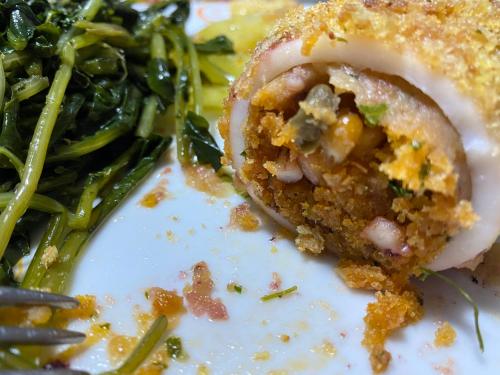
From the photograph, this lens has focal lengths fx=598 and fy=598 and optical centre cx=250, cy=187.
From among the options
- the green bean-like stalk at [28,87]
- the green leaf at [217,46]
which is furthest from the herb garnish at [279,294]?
the green leaf at [217,46]

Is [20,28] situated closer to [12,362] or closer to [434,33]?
[12,362]

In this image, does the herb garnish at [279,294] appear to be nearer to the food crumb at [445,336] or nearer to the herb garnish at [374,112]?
the food crumb at [445,336]

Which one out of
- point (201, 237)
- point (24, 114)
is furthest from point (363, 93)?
point (24, 114)

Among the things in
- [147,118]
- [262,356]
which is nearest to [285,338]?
[262,356]

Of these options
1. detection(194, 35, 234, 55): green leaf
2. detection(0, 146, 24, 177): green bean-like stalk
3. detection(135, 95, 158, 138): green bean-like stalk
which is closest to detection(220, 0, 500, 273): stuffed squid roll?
detection(135, 95, 158, 138): green bean-like stalk

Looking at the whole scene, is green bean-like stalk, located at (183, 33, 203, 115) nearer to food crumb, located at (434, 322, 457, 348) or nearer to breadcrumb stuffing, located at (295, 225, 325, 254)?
breadcrumb stuffing, located at (295, 225, 325, 254)

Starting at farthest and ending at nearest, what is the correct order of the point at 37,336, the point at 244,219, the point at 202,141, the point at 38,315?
the point at 202,141 → the point at 244,219 → the point at 38,315 → the point at 37,336

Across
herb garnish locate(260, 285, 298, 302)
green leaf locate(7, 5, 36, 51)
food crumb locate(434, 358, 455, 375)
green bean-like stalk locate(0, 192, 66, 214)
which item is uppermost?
green leaf locate(7, 5, 36, 51)
